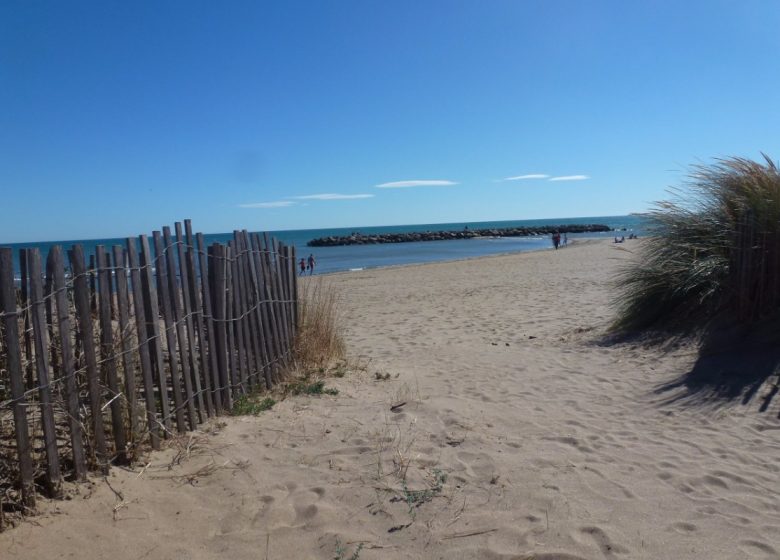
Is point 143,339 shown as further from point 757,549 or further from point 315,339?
point 757,549

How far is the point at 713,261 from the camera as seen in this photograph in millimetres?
7160

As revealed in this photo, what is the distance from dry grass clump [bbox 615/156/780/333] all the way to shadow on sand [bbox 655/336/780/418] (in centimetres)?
54

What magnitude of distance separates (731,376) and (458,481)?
11.3ft

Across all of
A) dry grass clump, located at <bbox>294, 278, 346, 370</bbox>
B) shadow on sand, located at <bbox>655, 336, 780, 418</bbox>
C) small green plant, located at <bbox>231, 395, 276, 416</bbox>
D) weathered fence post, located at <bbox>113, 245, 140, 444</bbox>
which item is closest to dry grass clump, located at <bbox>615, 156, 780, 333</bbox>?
shadow on sand, located at <bbox>655, 336, 780, 418</bbox>

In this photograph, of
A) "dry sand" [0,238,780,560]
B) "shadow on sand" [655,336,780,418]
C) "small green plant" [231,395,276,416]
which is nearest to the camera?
"dry sand" [0,238,780,560]

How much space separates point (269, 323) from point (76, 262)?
2522 mm

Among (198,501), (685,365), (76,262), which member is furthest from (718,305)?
(76,262)

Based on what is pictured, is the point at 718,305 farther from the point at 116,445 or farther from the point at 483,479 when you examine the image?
the point at 116,445

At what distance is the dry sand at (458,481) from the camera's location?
296cm

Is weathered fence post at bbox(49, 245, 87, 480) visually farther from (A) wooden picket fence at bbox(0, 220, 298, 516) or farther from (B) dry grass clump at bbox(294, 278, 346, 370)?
(B) dry grass clump at bbox(294, 278, 346, 370)

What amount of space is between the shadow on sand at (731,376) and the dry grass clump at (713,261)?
1.76 ft

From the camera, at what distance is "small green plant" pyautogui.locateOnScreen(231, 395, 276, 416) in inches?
187

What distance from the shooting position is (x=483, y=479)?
372cm

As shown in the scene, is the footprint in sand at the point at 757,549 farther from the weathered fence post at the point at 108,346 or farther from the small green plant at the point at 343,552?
the weathered fence post at the point at 108,346
